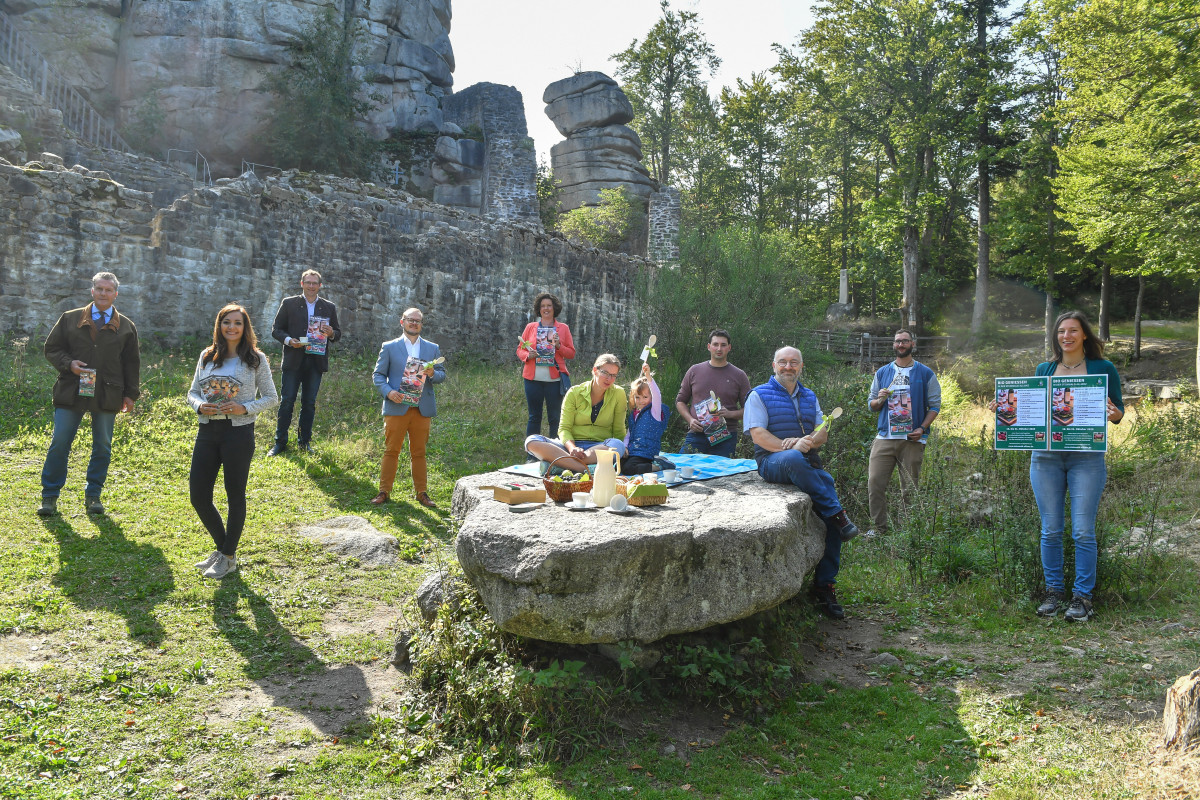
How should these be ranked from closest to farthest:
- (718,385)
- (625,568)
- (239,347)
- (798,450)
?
(625,568)
(798,450)
(239,347)
(718,385)

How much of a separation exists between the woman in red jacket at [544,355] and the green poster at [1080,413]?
14.7 ft

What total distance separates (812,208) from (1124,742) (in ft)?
106

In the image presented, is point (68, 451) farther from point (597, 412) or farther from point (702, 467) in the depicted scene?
point (702, 467)

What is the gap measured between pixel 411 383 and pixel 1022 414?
4852 millimetres

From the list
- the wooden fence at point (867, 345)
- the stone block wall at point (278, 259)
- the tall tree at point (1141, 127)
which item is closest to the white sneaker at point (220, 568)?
the stone block wall at point (278, 259)

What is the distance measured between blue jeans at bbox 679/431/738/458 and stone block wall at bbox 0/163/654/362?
7.90 metres

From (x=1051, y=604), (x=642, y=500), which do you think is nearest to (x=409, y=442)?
(x=642, y=500)

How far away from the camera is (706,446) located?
6758 millimetres

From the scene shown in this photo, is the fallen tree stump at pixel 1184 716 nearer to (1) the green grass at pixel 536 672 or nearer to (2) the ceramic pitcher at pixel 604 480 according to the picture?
(1) the green grass at pixel 536 672

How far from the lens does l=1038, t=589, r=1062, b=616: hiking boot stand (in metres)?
4.88

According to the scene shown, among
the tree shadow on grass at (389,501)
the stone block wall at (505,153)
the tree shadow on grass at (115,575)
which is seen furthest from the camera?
the stone block wall at (505,153)

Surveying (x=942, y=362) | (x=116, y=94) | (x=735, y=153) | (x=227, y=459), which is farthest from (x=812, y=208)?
(x=227, y=459)

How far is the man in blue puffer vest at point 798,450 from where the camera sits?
472cm

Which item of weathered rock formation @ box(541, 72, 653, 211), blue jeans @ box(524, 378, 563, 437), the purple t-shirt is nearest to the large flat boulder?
the purple t-shirt
